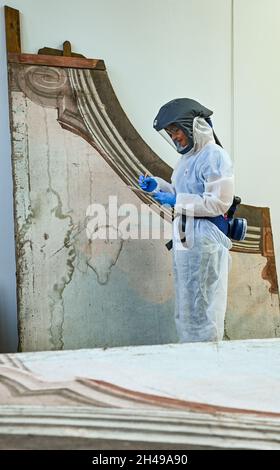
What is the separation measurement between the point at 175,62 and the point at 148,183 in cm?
59

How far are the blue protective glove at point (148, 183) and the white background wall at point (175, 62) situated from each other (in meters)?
0.12

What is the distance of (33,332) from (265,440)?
1186 millimetres

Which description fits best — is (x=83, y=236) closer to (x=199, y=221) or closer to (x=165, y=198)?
(x=165, y=198)

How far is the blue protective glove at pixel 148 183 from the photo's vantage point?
70.4 inches

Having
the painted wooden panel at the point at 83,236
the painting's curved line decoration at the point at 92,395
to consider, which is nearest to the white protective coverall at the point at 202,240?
the painted wooden panel at the point at 83,236

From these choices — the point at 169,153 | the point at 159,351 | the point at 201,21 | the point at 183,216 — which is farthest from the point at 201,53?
the point at 159,351

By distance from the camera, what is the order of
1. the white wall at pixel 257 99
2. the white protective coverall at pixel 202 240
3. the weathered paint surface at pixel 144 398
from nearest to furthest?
the weathered paint surface at pixel 144 398 → the white protective coverall at pixel 202 240 → the white wall at pixel 257 99

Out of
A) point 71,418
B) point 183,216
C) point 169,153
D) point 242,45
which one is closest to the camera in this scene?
point 71,418

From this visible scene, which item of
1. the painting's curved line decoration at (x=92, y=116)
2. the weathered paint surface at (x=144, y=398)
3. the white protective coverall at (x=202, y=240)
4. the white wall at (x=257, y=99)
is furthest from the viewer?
the white wall at (x=257, y=99)

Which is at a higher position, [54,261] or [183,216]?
[183,216]

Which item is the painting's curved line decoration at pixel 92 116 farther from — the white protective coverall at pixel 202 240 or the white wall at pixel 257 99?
the white wall at pixel 257 99

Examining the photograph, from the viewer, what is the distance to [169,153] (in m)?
1.80

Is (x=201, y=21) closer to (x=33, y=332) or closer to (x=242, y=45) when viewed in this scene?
(x=242, y=45)
